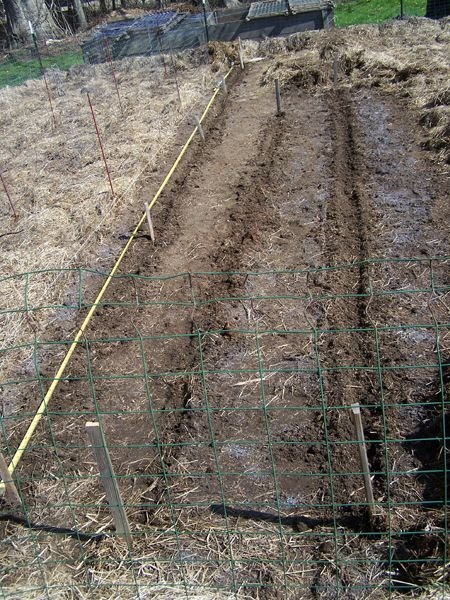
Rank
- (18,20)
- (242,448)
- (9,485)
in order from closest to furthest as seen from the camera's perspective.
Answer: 1. (9,485)
2. (242,448)
3. (18,20)

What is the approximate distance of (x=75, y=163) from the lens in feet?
36.0

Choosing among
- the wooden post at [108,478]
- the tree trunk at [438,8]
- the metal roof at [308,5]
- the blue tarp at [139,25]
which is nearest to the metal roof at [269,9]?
the metal roof at [308,5]

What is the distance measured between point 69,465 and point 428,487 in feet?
8.65

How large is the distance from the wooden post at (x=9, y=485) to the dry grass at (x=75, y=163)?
6.26 feet

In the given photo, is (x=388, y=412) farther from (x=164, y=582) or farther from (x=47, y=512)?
(x=47, y=512)

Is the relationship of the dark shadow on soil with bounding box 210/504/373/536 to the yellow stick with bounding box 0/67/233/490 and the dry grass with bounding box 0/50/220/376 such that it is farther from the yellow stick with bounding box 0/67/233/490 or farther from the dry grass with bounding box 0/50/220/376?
the dry grass with bounding box 0/50/220/376

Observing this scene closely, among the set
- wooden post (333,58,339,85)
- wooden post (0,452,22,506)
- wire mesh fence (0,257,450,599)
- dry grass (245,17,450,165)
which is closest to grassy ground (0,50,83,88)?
dry grass (245,17,450,165)

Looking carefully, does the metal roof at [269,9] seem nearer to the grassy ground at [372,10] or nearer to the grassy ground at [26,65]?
the grassy ground at [372,10]

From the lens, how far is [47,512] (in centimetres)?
446

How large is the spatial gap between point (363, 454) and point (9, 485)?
2.34m

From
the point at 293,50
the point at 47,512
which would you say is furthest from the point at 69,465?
the point at 293,50

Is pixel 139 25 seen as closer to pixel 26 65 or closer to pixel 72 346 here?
pixel 26 65

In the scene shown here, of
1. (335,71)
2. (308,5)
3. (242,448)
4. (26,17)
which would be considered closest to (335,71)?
(335,71)

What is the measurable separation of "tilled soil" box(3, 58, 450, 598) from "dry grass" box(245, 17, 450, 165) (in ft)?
2.37
